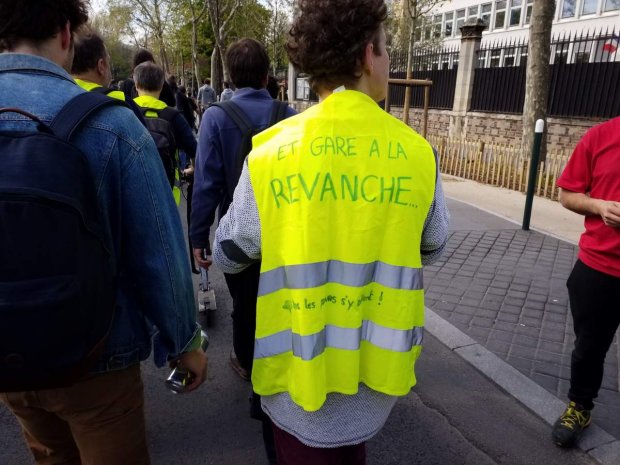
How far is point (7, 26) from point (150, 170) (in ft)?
1.64

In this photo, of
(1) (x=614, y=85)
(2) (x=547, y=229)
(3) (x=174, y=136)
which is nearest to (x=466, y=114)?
(1) (x=614, y=85)

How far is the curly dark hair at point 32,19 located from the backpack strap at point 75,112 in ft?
0.68

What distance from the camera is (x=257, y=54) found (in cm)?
291

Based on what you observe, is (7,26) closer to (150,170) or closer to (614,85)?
(150,170)

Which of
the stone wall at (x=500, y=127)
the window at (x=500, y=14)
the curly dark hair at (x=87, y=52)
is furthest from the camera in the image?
the window at (x=500, y=14)

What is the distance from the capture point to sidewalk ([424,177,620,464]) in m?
3.19

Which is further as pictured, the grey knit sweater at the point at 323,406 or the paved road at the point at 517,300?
the paved road at the point at 517,300

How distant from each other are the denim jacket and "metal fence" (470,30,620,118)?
497 inches

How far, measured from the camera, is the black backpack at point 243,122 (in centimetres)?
266

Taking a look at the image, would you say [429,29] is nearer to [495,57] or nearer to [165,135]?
[495,57]

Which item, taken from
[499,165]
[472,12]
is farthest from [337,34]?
[472,12]

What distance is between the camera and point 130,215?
1.41 metres

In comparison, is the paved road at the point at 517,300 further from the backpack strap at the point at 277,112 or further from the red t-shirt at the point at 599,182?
the backpack strap at the point at 277,112

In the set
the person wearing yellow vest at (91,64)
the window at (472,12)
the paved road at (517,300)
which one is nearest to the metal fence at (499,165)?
the paved road at (517,300)
